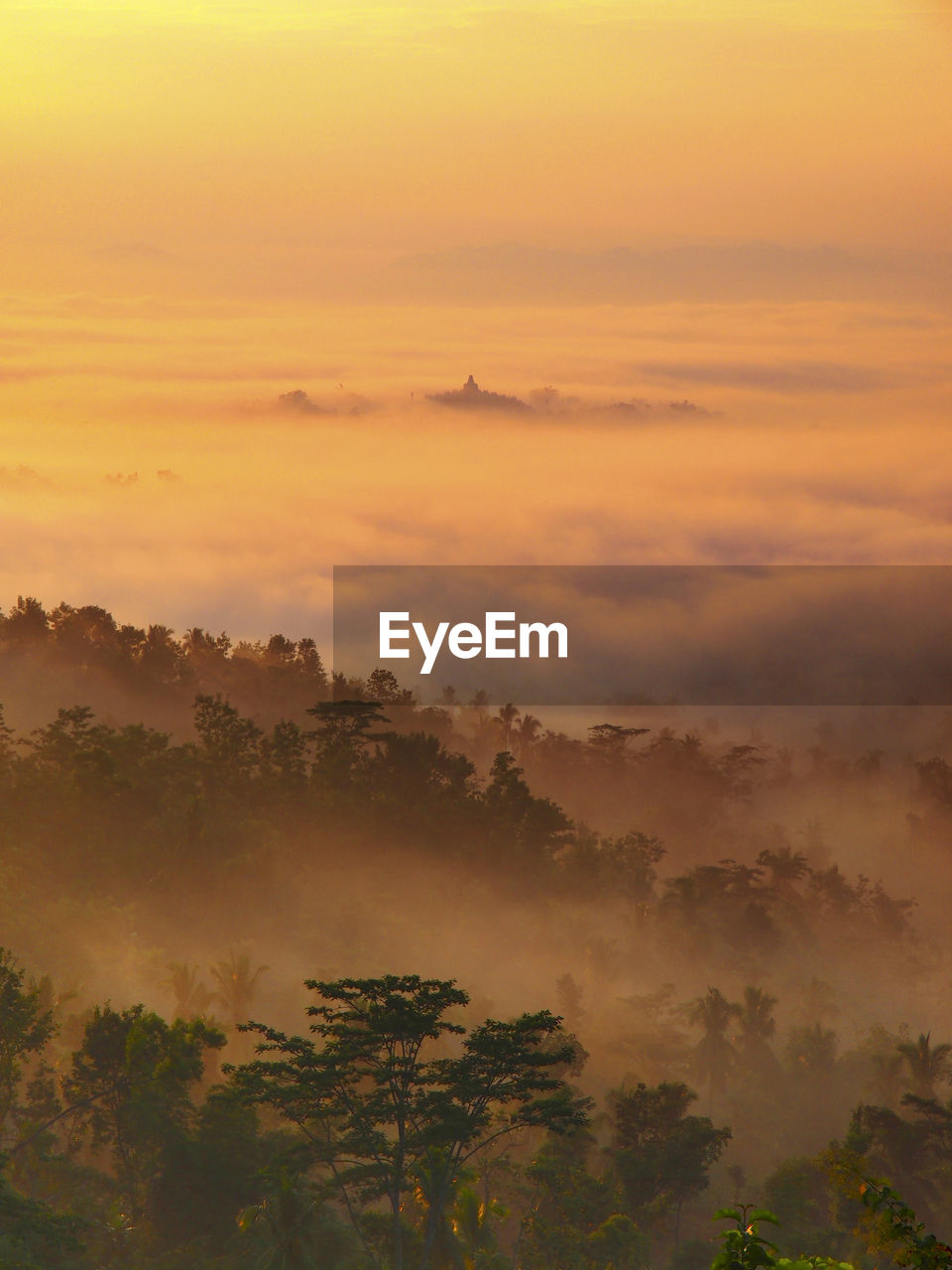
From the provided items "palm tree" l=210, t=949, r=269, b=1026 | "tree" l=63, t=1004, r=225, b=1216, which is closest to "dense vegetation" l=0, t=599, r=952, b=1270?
"tree" l=63, t=1004, r=225, b=1216

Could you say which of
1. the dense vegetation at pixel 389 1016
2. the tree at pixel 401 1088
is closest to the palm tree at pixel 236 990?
the dense vegetation at pixel 389 1016

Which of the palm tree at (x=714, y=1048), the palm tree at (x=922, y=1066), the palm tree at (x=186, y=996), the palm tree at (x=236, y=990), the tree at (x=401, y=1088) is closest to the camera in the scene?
the tree at (x=401, y=1088)

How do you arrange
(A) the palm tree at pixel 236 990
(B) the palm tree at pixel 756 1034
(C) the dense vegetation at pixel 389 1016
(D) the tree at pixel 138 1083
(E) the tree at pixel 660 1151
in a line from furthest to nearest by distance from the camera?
(B) the palm tree at pixel 756 1034 < (A) the palm tree at pixel 236 990 < (E) the tree at pixel 660 1151 < (D) the tree at pixel 138 1083 < (C) the dense vegetation at pixel 389 1016

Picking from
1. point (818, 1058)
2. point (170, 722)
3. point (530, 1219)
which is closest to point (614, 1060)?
point (818, 1058)

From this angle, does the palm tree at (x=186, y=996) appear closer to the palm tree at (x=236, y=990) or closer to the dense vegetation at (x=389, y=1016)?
the dense vegetation at (x=389, y=1016)

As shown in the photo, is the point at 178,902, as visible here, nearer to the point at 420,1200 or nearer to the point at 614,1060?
the point at 614,1060

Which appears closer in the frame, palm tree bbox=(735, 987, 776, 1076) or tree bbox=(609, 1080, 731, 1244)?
tree bbox=(609, 1080, 731, 1244)

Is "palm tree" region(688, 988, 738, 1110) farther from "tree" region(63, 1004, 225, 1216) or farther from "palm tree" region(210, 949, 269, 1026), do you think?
"tree" region(63, 1004, 225, 1216)

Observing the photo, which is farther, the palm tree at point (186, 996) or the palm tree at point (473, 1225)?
the palm tree at point (186, 996)

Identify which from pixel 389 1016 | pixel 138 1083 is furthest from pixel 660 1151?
pixel 138 1083

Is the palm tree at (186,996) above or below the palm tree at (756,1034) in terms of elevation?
above
